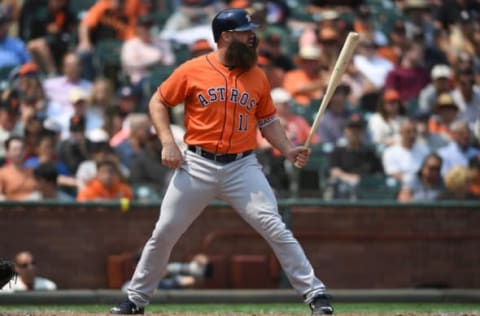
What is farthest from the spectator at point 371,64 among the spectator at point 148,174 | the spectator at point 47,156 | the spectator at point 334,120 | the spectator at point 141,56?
the spectator at point 47,156

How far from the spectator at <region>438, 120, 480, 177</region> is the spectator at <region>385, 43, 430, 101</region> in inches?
44.3

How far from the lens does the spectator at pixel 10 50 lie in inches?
522

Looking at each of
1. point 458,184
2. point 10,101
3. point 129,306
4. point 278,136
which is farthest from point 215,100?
point 10,101

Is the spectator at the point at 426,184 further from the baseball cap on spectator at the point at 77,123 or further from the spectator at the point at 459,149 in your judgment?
the baseball cap on spectator at the point at 77,123

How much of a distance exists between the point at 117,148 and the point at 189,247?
168 centimetres

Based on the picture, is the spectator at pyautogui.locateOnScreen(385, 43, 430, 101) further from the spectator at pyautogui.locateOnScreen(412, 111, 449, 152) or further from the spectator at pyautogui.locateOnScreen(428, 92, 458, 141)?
the spectator at pyautogui.locateOnScreen(412, 111, 449, 152)

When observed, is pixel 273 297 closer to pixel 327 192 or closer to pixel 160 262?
pixel 327 192

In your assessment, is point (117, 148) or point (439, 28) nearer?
point (117, 148)

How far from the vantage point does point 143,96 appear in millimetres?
12945

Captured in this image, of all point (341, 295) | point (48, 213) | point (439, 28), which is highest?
point (439, 28)

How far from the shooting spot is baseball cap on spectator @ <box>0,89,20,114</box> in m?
12.1

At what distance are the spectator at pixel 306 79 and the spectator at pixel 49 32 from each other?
261 cm

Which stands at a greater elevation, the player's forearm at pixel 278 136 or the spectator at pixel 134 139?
the player's forearm at pixel 278 136

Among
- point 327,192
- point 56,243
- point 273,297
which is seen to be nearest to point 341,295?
point 273,297
